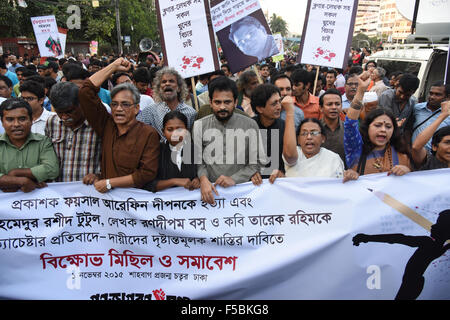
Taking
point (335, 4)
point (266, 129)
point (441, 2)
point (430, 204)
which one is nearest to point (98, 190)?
point (266, 129)

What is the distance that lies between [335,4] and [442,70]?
3.57 m

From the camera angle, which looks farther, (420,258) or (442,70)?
(442,70)

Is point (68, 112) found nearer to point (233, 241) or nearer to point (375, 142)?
point (233, 241)

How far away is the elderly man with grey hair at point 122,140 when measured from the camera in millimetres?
2752

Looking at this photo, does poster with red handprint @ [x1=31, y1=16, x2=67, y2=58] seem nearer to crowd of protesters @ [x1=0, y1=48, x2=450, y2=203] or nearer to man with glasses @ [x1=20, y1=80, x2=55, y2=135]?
man with glasses @ [x1=20, y1=80, x2=55, y2=135]

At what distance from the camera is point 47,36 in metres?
10.1

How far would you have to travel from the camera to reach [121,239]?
2.85 metres

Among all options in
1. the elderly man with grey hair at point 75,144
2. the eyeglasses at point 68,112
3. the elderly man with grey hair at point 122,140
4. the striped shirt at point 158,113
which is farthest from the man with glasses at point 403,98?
the eyeglasses at point 68,112

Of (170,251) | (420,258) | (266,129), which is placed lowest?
(420,258)

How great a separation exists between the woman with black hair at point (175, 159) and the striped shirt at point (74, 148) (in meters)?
0.53

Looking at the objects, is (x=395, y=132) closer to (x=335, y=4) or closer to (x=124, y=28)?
(x=335, y=4)

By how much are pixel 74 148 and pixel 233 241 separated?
1.40 meters

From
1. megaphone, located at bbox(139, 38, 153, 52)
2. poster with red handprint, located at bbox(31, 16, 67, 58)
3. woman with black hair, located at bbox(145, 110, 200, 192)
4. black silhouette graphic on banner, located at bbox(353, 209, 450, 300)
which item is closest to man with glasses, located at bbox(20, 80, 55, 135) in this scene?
woman with black hair, located at bbox(145, 110, 200, 192)

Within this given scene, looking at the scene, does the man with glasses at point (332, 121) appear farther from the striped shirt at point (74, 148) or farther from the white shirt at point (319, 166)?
the striped shirt at point (74, 148)
